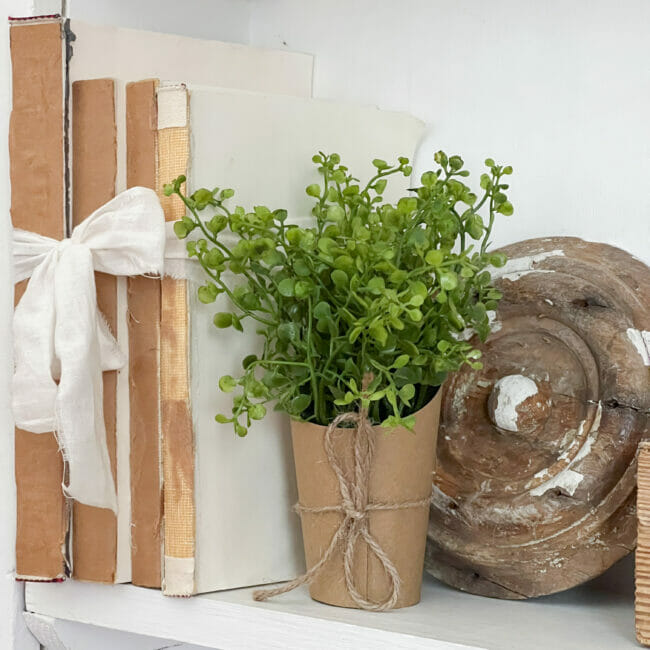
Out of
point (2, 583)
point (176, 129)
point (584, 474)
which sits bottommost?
point (2, 583)

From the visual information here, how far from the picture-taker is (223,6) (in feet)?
2.95

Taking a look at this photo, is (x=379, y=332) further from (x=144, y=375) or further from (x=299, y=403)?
(x=144, y=375)

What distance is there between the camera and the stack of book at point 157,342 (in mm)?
646

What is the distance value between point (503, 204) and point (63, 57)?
33 centimetres

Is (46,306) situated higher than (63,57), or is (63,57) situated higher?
(63,57)

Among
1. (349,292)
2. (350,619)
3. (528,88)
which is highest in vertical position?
(528,88)

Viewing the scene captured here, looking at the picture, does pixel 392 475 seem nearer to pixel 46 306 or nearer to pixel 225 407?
pixel 225 407

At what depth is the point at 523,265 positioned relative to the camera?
704mm

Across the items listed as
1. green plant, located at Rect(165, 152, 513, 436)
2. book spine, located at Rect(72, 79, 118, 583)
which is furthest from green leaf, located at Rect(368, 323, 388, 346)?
book spine, located at Rect(72, 79, 118, 583)

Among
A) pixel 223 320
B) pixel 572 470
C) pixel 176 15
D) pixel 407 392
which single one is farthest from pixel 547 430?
pixel 176 15

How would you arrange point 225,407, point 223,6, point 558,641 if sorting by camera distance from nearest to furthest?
point 558,641 < point 225,407 < point 223,6

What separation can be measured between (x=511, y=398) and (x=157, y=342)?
0.25 metres

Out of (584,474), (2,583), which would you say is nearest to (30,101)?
(2,583)

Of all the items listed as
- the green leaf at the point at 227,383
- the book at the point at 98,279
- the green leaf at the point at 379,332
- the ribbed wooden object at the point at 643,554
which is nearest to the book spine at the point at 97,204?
the book at the point at 98,279
